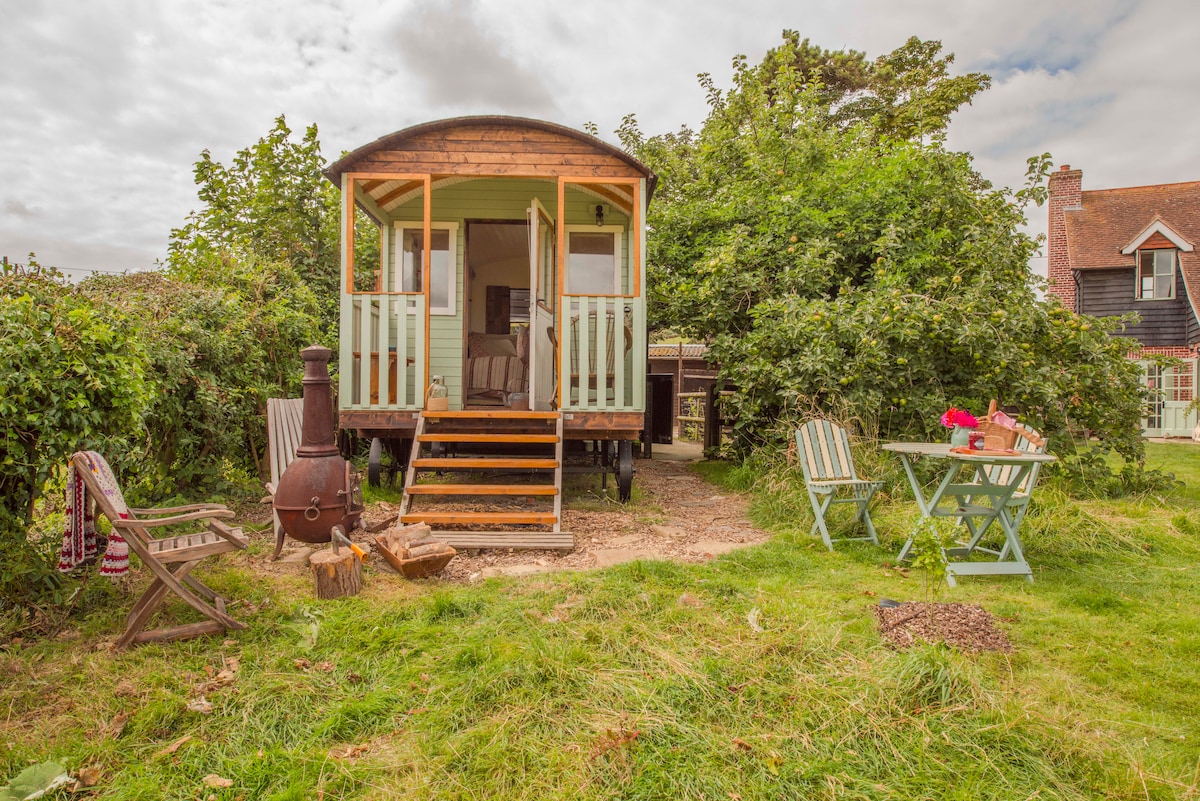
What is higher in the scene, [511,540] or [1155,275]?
[1155,275]

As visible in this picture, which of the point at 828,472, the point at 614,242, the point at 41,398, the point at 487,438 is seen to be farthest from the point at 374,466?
the point at 828,472

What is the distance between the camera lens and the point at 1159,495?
6.27 m

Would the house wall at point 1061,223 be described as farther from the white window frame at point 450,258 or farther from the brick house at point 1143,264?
the white window frame at point 450,258

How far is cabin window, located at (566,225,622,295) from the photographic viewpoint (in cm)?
718

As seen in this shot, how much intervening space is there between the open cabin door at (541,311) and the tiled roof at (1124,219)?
48.4 feet

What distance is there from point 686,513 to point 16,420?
4.62m

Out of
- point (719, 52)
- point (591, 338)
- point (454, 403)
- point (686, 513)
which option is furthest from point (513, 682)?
point (719, 52)

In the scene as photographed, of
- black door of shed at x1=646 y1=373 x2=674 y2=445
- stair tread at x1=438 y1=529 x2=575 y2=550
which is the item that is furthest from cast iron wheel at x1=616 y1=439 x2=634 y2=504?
black door of shed at x1=646 y1=373 x2=674 y2=445

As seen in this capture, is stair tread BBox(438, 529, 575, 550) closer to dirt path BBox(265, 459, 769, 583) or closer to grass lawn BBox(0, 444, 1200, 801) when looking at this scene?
dirt path BBox(265, 459, 769, 583)

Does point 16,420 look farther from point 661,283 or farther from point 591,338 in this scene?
point 661,283

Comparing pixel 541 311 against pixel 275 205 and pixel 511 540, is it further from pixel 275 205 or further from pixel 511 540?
pixel 275 205

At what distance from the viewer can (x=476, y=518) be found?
471 centimetres

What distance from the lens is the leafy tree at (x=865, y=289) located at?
21.3 feet

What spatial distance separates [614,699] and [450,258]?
5.87 metres
